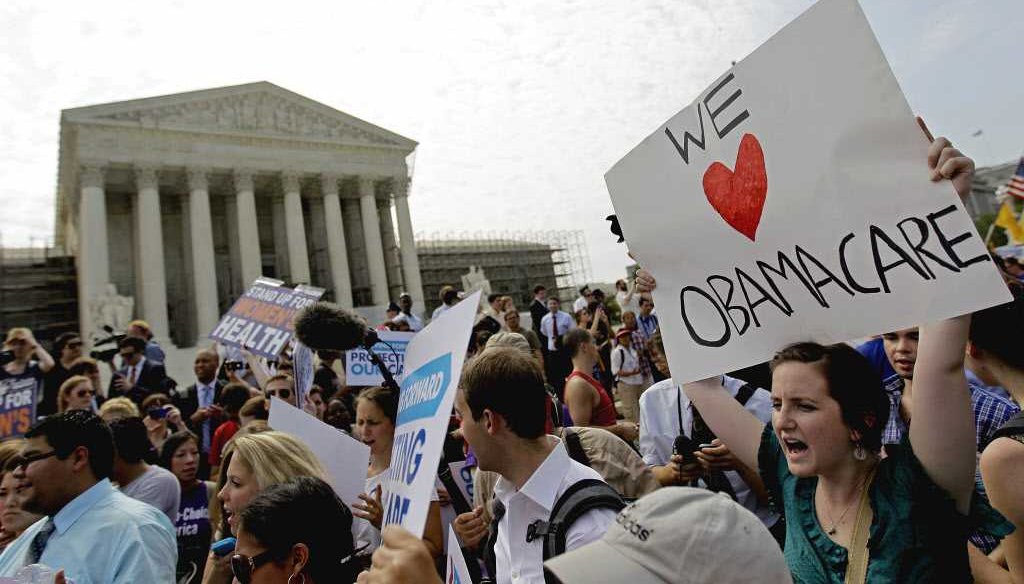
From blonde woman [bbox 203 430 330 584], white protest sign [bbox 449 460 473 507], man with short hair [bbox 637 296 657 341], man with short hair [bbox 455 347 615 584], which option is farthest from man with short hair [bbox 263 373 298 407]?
man with short hair [bbox 637 296 657 341]

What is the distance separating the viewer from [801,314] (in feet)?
6.18

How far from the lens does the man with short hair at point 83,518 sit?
252 centimetres

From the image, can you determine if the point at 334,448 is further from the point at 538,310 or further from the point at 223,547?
the point at 538,310

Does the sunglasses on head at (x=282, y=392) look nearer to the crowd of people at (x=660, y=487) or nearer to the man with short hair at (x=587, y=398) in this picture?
the crowd of people at (x=660, y=487)

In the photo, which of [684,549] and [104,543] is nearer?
[684,549]

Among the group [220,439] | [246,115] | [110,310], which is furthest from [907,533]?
[246,115]

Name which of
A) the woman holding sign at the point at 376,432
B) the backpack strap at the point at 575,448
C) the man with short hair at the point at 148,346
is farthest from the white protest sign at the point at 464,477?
the man with short hair at the point at 148,346

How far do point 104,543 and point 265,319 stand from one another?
396cm

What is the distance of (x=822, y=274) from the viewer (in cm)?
183

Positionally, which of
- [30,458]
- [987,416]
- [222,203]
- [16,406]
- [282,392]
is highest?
[222,203]

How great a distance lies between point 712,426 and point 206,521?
3774 mm

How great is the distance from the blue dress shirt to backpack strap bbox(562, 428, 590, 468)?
6.13 feet

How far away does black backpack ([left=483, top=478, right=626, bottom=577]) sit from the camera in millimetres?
1726

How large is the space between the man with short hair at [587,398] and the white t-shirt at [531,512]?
6.26ft
